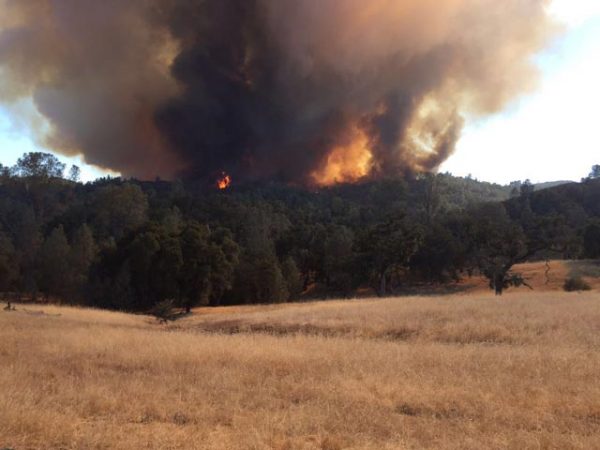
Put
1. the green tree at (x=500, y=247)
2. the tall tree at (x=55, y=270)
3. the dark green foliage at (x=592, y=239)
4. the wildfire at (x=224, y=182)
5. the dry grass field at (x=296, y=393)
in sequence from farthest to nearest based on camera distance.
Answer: the wildfire at (x=224, y=182)
the dark green foliage at (x=592, y=239)
the tall tree at (x=55, y=270)
the green tree at (x=500, y=247)
the dry grass field at (x=296, y=393)

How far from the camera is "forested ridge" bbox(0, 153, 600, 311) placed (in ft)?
173

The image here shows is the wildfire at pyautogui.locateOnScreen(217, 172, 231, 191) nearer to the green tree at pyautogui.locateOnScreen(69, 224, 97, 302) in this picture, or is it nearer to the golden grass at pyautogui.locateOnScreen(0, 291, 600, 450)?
the green tree at pyautogui.locateOnScreen(69, 224, 97, 302)

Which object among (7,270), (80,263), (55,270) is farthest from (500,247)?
(7,270)

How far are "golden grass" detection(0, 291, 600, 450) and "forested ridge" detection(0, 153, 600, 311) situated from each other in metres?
34.9

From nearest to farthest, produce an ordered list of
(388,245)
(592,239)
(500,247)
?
(500,247)
(388,245)
(592,239)

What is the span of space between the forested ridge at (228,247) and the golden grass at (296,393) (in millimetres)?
34911

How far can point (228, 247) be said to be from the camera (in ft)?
194

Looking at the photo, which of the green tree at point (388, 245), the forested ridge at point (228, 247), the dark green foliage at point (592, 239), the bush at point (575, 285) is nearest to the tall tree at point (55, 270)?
the forested ridge at point (228, 247)

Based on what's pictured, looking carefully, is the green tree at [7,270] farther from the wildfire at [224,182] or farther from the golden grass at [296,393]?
the wildfire at [224,182]

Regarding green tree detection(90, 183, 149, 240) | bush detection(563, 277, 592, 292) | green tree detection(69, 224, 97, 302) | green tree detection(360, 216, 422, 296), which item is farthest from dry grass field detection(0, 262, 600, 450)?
green tree detection(90, 183, 149, 240)

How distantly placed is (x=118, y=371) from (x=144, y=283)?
46.7m

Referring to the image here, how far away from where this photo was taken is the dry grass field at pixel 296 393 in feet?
22.2

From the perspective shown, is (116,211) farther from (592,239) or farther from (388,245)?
(592,239)

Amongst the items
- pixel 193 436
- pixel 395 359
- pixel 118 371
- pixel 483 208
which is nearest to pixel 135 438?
pixel 193 436
